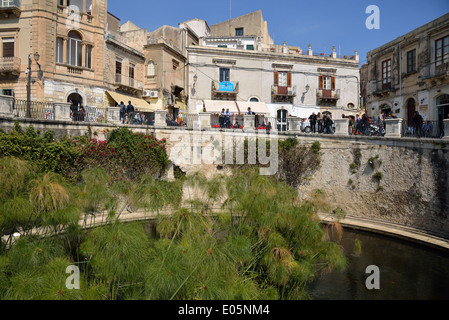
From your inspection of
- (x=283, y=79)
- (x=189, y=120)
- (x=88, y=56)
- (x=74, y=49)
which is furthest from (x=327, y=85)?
(x=74, y=49)

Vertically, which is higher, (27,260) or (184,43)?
(184,43)

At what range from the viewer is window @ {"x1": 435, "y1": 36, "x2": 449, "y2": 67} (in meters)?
16.5

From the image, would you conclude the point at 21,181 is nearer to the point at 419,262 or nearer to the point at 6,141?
the point at 6,141

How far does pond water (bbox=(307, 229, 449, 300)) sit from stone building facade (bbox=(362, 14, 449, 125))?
848 cm

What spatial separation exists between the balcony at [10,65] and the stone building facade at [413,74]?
21438 millimetres

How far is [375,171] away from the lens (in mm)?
14273

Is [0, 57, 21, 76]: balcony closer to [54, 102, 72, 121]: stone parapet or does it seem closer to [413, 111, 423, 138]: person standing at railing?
[54, 102, 72, 121]: stone parapet

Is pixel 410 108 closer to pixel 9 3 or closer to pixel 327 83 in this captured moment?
pixel 327 83

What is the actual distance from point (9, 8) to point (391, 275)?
2131 centimetres

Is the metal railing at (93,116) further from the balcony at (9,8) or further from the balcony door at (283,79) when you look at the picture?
the balcony door at (283,79)
